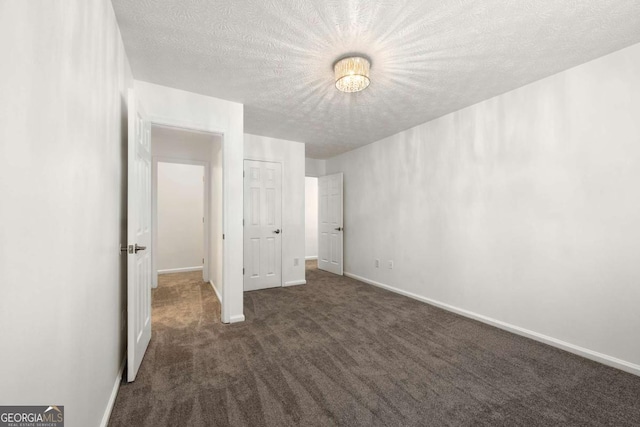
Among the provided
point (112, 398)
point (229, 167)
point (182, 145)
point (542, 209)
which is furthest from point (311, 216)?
point (112, 398)

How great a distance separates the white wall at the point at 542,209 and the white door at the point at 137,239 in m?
3.34

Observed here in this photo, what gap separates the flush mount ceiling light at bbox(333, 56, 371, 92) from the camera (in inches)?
84.2

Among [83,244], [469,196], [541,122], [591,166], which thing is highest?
[541,122]

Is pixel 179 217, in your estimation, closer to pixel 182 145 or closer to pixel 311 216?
pixel 182 145

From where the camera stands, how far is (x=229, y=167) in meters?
3.04

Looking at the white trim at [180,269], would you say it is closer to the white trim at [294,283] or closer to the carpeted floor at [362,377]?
the white trim at [294,283]

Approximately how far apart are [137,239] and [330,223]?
402 cm

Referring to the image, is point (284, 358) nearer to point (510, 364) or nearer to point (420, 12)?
point (510, 364)

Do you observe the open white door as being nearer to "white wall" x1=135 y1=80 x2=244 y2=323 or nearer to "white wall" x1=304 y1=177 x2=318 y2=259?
"white wall" x1=304 y1=177 x2=318 y2=259

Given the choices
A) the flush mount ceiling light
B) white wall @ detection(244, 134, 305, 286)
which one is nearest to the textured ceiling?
the flush mount ceiling light

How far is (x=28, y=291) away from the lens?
2.55 ft

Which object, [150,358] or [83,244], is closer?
[83,244]

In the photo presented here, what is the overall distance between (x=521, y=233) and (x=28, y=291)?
3503 millimetres

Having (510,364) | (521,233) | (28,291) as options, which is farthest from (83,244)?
(521,233)
